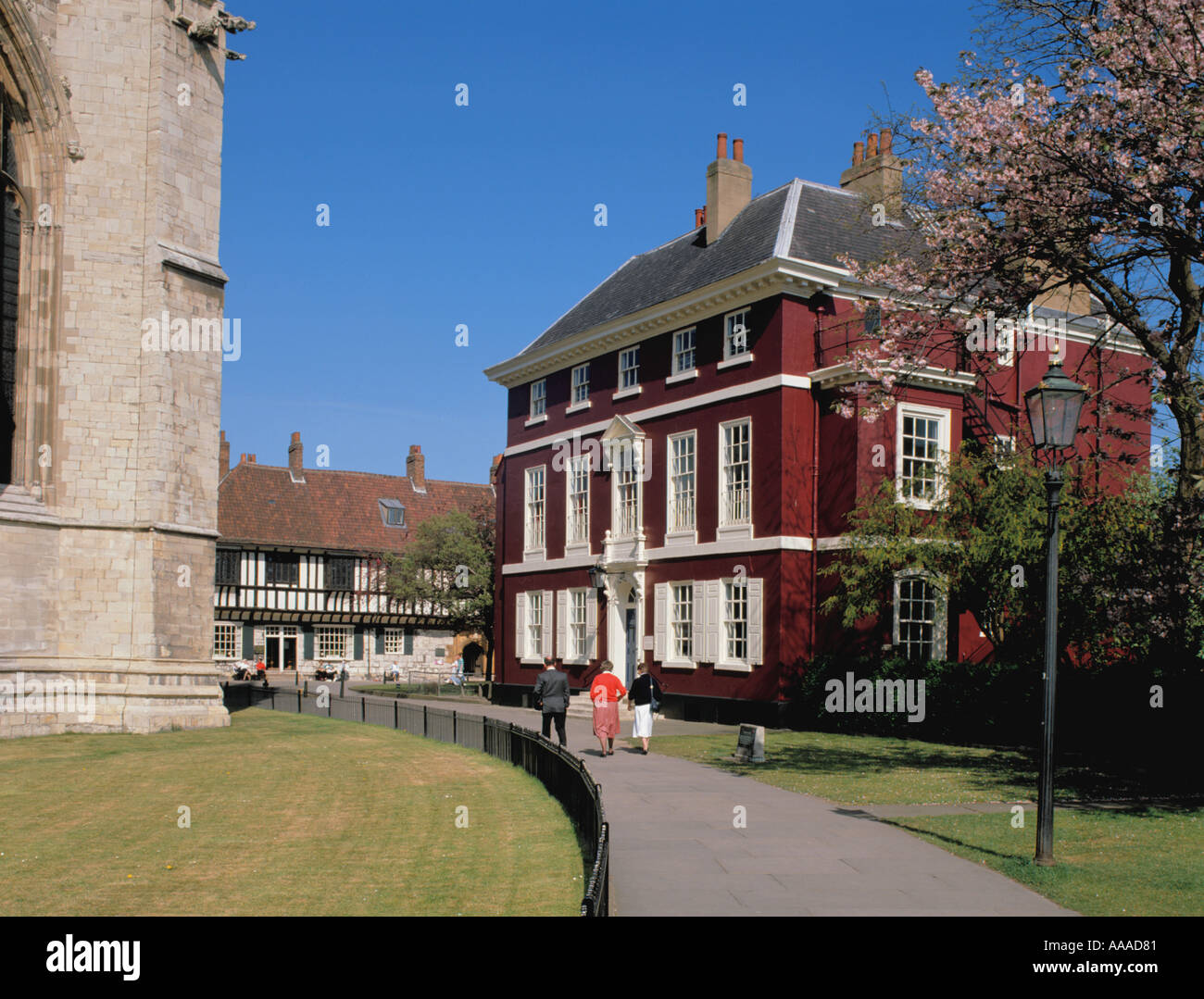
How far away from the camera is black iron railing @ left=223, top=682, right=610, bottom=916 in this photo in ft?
25.8

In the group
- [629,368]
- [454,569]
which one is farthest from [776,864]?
[454,569]

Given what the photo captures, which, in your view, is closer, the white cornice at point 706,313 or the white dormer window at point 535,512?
the white cornice at point 706,313

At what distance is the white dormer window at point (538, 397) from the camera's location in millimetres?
37750

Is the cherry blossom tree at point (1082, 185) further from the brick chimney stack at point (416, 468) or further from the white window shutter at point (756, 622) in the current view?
the brick chimney stack at point (416, 468)

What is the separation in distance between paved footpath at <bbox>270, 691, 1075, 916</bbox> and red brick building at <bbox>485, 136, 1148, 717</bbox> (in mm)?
12676

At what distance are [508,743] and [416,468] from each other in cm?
4814

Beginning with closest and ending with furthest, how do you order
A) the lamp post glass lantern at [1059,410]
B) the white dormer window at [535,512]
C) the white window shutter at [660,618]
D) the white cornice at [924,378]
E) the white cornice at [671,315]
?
the lamp post glass lantern at [1059,410], the white cornice at [924,378], the white cornice at [671,315], the white window shutter at [660,618], the white dormer window at [535,512]

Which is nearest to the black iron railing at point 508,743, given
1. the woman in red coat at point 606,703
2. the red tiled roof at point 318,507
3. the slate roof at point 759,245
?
the woman in red coat at point 606,703

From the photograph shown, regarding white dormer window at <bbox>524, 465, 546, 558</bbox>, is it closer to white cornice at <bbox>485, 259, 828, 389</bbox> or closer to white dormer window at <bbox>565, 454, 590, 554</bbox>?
white dormer window at <bbox>565, 454, 590, 554</bbox>

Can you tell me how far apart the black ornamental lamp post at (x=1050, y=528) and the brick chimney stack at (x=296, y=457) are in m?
53.3

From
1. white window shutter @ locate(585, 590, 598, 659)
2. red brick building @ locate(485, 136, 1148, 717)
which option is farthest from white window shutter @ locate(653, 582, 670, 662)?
white window shutter @ locate(585, 590, 598, 659)

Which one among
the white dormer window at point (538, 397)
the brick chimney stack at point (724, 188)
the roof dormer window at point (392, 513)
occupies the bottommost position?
the roof dormer window at point (392, 513)

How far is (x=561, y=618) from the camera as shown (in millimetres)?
35938

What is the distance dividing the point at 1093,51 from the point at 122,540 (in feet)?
62.4
